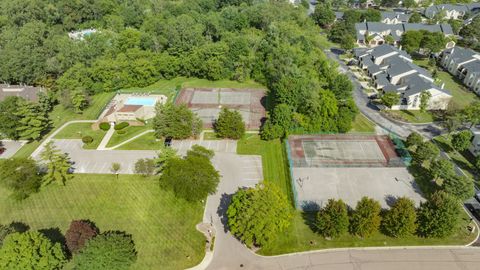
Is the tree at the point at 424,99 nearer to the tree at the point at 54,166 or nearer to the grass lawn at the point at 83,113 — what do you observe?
the tree at the point at 54,166

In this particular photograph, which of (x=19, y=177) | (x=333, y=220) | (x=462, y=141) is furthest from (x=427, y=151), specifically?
(x=19, y=177)

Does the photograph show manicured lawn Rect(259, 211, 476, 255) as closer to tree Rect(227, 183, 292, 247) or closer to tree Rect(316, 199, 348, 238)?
tree Rect(316, 199, 348, 238)

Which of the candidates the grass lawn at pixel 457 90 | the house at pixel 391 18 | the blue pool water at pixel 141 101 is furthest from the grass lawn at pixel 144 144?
the house at pixel 391 18

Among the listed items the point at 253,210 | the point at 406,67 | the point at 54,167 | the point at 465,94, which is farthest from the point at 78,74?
the point at 465,94

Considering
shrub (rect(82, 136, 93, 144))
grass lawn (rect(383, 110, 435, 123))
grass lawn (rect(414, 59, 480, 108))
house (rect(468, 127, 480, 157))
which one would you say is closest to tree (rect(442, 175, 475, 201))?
house (rect(468, 127, 480, 157))

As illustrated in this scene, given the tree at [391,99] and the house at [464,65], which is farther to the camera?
the house at [464,65]

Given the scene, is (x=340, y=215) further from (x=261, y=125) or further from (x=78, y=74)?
(x=78, y=74)
